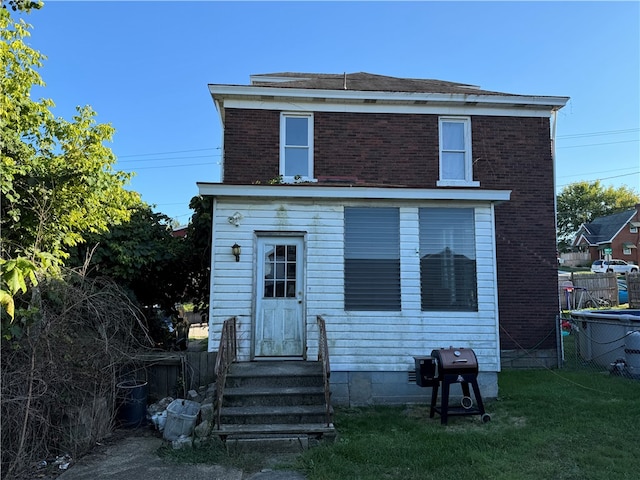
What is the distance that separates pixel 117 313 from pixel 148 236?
10.2ft

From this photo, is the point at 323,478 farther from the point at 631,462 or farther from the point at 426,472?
the point at 631,462

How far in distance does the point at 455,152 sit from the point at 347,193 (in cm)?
408

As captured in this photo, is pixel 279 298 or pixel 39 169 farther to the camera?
pixel 279 298

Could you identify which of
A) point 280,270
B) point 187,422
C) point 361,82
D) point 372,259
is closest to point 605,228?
point 361,82

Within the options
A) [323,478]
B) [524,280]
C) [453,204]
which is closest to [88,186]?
[323,478]

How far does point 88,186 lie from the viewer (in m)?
6.59

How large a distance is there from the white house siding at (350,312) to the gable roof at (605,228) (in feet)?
147

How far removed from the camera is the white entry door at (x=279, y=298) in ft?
Answer: 23.0

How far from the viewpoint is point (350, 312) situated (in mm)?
7082

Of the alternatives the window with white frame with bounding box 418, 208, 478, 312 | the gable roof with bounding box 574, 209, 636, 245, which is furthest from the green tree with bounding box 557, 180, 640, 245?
the window with white frame with bounding box 418, 208, 478, 312

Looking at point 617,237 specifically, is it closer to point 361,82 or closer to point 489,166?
point 489,166

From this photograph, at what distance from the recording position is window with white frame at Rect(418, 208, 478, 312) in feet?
23.8

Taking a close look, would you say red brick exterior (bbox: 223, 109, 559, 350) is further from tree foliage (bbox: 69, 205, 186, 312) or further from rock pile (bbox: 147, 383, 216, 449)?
rock pile (bbox: 147, 383, 216, 449)

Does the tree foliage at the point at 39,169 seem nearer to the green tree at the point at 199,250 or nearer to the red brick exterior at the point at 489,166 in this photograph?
the green tree at the point at 199,250
